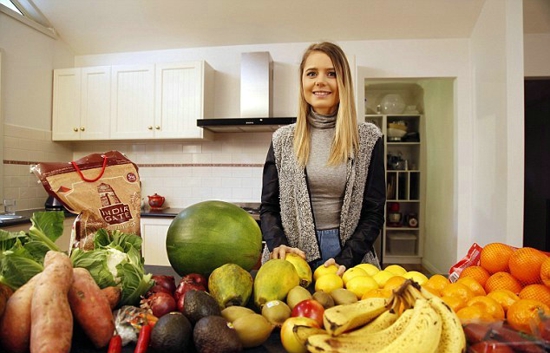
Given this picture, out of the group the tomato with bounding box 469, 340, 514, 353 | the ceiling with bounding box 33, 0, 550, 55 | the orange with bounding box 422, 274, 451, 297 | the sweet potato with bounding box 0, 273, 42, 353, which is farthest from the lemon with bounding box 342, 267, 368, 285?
the ceiling with bounding box 33, 0, 550, 55

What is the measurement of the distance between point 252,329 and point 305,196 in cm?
86

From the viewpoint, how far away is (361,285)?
0.81 metres

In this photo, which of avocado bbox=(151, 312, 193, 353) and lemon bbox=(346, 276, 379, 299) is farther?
lemon bbox=(346, 276, 379, 299)

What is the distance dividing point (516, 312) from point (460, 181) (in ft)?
10.7

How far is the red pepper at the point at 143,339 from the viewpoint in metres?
0.58

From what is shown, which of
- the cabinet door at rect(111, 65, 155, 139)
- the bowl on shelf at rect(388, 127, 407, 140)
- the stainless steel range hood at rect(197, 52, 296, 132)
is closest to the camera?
the stainless steel range hood at rect(197, 52, 296, 132)

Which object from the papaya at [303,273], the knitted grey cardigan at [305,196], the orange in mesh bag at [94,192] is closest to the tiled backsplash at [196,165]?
the knitted grey cardigan at [305,196]

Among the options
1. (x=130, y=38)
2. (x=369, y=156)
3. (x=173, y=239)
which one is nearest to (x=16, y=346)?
(x=173, y=239)

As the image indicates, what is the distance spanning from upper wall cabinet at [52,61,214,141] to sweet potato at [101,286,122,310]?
9.66 ft

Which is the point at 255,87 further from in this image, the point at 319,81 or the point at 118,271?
the point at 118,271

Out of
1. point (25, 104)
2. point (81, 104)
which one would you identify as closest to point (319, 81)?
point (81, 104)

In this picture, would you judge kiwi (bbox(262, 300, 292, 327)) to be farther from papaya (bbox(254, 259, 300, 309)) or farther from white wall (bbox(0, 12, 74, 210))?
white wall (bbox(0, 12, 74, 210))

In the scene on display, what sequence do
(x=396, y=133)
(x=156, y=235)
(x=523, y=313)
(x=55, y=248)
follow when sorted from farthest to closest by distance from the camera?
1. (x=396, y=133)
2. (x=156, y=235)
3. (x=55, y=248)
4. (x=523, y=313)

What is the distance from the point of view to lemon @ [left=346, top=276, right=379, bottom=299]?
0.80 m
